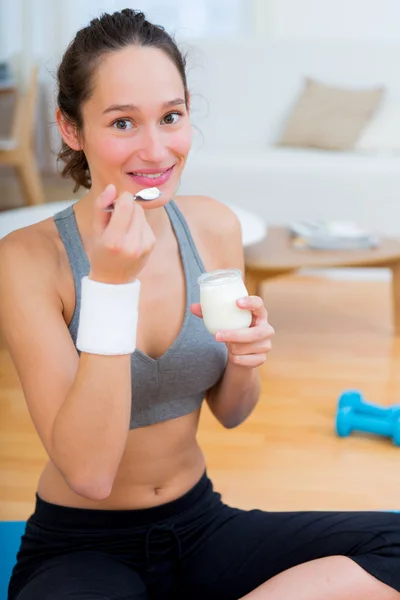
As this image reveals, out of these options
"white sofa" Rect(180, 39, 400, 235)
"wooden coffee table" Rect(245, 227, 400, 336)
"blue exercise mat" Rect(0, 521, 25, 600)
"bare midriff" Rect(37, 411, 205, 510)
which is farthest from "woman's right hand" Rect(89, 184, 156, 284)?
"white sofa" Rect(180, 39, 400, 235)

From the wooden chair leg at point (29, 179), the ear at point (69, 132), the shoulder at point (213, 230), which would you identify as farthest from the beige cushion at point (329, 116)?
the ear at point (69, 132)

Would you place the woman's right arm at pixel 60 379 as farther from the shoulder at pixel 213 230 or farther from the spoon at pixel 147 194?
the shoulder at pixel 213 230

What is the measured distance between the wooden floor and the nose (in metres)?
1.12

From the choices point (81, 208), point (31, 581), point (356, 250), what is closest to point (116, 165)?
point (81, 208)

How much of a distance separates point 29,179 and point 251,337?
4289 millimetres

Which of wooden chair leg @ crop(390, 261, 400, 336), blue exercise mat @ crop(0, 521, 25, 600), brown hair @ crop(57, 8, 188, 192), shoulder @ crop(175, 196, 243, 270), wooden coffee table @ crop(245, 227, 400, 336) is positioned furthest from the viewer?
wooden chair leg @ crop(390, 261, 400, 336)

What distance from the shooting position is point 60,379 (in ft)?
3.71

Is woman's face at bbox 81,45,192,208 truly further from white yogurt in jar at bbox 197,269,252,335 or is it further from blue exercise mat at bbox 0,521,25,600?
blue exercise mat at bbox 0,521,25,600

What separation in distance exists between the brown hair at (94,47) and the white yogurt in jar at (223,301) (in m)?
0.30

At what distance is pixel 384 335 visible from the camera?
11.1ft

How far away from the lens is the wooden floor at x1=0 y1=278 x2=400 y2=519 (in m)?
2.10

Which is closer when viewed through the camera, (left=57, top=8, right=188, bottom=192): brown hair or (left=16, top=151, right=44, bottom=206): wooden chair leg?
(left=57, top=8, right=188, bottom=192): brown hair

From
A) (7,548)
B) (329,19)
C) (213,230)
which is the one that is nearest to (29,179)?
(329,19)

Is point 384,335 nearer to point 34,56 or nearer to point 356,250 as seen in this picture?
point 356,250
